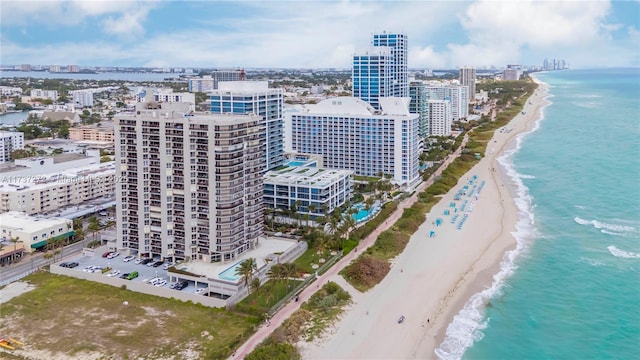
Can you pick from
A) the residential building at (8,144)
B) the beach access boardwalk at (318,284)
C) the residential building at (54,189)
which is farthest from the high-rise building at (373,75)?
the residential building at (8,144)

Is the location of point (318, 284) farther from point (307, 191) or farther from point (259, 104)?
point (259, 104)

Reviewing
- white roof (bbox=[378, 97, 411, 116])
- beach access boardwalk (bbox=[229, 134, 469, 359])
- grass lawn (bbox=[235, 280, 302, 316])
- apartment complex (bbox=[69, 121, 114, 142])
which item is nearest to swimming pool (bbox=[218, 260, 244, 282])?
grass lawn (bbox=[235, 280, 302, 316])

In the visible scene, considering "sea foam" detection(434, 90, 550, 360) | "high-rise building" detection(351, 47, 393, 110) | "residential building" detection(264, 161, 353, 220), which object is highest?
"high-rise building" detection(351, 47, 393, 110)

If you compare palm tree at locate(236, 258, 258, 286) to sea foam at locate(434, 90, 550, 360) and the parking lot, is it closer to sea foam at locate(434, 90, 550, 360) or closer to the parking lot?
the parking lot

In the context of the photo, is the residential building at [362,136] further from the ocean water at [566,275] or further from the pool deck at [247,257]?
the pool deck at [247,257]

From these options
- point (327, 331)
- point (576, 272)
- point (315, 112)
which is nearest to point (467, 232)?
point (576, 272)

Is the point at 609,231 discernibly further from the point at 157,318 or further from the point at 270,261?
the point at 157,318

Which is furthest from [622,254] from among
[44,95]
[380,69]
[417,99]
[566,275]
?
[44,95]

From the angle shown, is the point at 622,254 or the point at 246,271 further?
the point at 622,254
